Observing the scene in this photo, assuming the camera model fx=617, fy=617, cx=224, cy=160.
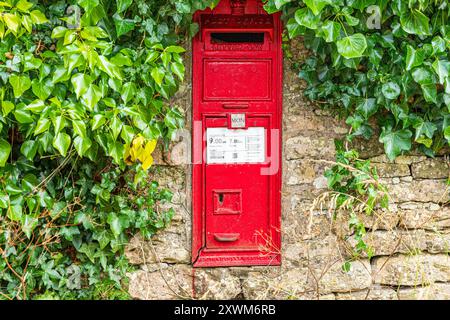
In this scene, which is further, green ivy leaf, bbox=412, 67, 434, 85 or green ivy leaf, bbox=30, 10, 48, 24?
green ivy leaf, bbox=412, 67, 434, 85

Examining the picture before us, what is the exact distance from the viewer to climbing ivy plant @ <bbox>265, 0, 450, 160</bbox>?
3498 mm

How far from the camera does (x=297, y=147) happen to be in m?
3.91

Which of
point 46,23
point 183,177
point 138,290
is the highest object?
point 46,23

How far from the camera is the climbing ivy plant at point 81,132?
327 centimetres

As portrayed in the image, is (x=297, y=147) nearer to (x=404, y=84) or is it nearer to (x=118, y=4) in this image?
(x=404, y=84)

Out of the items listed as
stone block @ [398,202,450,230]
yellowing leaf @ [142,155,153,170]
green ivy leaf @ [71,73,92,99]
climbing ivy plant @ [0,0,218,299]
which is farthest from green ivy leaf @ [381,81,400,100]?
green ivy leaf @ [71,73,92,99]

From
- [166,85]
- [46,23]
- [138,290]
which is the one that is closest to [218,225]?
[138,290]

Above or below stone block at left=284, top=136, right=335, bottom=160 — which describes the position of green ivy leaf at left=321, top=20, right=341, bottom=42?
above

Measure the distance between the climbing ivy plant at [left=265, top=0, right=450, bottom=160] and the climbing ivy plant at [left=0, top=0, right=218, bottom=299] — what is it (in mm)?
745

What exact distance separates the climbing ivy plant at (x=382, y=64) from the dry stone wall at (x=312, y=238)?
156 millimetres

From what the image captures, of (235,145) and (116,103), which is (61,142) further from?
(235,145)

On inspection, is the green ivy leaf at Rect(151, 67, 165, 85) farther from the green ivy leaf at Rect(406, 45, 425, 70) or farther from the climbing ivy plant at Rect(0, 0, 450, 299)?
the green ivy leaf at Rect(406, 45, 425, 70)

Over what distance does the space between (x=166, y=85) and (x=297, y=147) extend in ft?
3.09

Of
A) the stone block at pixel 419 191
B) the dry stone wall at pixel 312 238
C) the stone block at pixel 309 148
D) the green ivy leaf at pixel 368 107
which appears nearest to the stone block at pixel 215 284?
the dry stone wall at pixel 312 238
